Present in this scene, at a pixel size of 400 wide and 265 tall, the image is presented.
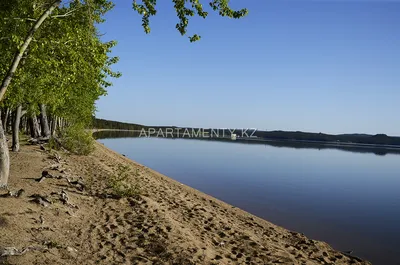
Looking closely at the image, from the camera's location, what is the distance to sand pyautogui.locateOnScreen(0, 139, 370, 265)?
336 inches

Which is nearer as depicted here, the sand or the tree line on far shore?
the sand

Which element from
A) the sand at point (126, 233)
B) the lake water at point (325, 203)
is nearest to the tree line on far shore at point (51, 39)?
the sand at point (126, 233)

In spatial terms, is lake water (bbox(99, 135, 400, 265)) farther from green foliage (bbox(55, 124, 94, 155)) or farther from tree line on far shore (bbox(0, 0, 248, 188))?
tree line on far shore (bbox(0, 0, 248, 188))

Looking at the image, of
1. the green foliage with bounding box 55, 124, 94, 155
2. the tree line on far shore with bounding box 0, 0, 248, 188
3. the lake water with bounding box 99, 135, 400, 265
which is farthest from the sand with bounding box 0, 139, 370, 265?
the green foliage with bounding box 55, 124, 94, 155

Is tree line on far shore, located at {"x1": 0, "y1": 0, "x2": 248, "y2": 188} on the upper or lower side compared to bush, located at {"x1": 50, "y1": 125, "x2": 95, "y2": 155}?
upper

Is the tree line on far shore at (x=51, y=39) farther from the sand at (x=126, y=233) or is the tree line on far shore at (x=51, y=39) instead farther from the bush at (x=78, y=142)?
the bush at (x=78, y=142)

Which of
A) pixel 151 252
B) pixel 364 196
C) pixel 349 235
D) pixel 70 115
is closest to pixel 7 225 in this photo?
pixel 151 252

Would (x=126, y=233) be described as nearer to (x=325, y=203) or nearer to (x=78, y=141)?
(x=78, y=141)

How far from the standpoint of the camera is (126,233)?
10.5 meters

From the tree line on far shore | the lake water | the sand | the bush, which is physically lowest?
the lake water

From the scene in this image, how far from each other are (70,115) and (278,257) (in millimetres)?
31802

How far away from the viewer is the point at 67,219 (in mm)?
10781

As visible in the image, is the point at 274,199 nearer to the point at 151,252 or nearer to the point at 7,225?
the point at 151,252

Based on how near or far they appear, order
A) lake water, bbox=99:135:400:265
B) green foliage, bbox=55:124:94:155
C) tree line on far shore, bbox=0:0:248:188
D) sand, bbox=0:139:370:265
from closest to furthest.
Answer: sand, bbox=0:139:370:265 < tree line on far shore, bbox=0:0:248:188 < lake water, bbox=99:135:400:265 < green foliage, bbox=55:124:94:155
